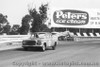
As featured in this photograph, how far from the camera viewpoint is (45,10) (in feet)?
199

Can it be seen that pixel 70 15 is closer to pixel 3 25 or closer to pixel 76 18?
pixel 76 18

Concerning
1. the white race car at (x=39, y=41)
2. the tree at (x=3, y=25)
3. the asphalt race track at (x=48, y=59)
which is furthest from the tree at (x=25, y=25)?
the asphalt race track at (x=48, y=59)

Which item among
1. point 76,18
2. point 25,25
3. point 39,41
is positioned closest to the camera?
point 39,41

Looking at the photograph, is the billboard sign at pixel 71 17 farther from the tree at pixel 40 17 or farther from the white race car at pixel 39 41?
the white race car at pixel 39 41

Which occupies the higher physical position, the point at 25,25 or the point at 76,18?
the point at 76,18

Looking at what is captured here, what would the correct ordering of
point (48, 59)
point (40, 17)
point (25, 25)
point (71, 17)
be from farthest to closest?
1. point (25, 25)
2. point (71, 17)
3. point (40, 17)
4. point (48, 59)

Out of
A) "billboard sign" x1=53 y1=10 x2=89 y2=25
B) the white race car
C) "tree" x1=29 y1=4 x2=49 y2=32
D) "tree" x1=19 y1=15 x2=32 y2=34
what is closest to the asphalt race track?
the white race car

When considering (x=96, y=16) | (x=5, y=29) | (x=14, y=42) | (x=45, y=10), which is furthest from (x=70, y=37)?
(x=5, y=29)

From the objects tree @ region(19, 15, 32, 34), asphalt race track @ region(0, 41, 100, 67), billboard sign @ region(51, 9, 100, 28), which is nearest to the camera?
asphalt race track @ region(0, 41, 100, 67)

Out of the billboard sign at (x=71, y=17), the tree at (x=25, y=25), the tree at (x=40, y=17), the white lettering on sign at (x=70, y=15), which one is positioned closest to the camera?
the tree at (x=40, y=17)

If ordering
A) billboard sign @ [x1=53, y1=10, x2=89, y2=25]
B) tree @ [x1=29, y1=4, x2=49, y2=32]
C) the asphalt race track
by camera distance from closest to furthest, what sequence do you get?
1. the asphalt race track
2. tree @ [x1=29, y1=4, x2=49, y2=32]
3. billboard sign @ [x1=53, y1=10, x2=89, y2=25]

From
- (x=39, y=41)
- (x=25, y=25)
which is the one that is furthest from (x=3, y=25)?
(x=39, y=41)

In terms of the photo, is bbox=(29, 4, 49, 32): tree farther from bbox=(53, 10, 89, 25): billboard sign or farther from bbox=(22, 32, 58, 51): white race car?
bbox=(22, 32, 58, 51): white race car

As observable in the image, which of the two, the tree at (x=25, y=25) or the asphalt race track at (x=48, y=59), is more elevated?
the asphalt race track at (x=48, y=59)
